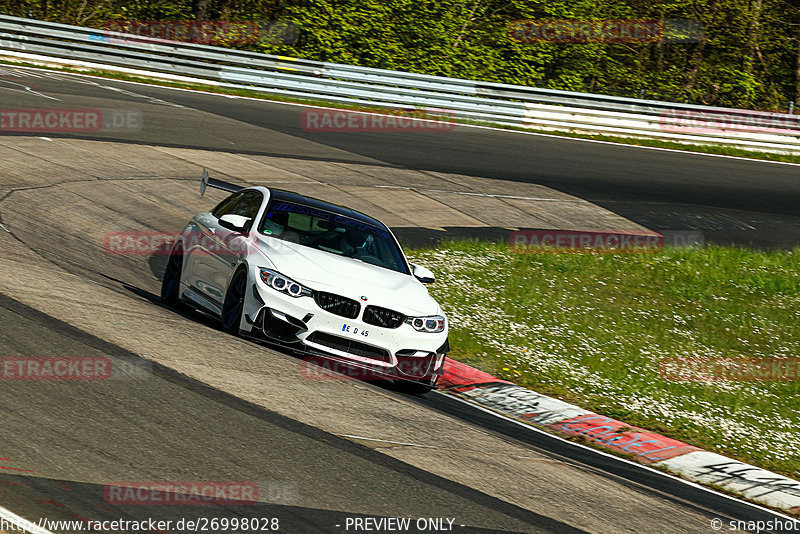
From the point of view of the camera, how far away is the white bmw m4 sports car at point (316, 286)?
8.41 metres

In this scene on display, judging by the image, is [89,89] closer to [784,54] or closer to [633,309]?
[633,309]

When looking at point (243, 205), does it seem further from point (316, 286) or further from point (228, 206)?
point (316, 286)

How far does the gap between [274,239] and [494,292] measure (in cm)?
511

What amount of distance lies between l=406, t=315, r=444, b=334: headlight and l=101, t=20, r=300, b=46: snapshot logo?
26.7 metres

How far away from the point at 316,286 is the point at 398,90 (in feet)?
67.2

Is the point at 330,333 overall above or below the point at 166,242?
above

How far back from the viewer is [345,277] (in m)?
8.70

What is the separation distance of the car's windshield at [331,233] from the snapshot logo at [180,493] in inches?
170

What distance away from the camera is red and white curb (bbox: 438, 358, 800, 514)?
8.09 m

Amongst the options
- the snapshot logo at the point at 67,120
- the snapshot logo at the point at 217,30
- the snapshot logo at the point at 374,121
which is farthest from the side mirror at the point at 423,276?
the snapshot logo at the point at 217,30

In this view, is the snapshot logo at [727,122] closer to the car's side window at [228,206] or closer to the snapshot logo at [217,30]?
the snapshot logo at [217,30]

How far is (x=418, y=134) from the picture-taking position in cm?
2572

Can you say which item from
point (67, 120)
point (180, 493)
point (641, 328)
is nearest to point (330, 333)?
point (180, 493)

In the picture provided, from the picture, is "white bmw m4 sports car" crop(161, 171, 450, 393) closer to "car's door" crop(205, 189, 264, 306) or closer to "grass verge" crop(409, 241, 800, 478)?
"car's door" crop(205, 189, 264, 306)
